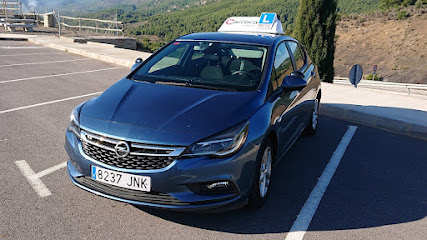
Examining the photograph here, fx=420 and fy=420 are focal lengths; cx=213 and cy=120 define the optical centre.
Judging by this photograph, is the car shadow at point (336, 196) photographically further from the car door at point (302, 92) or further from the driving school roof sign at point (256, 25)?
the driving school roof sign at point (256, 25)

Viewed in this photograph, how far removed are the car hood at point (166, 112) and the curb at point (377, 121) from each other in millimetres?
3975

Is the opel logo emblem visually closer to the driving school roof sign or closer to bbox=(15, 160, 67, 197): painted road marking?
bbox=(15, 160, 67, 197): painted road marking

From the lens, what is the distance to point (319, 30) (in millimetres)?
16031

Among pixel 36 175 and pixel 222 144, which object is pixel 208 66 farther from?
pixel 36 175

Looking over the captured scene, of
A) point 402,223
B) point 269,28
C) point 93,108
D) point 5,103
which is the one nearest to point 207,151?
point 93,108

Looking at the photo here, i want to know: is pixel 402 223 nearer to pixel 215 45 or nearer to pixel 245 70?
pixel 245 70

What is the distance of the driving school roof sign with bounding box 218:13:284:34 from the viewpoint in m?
9.98

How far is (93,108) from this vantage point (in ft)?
12.3

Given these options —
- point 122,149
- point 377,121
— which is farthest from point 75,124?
point 377,121

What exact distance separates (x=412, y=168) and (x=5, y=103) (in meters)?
6.74

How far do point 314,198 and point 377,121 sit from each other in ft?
12.1

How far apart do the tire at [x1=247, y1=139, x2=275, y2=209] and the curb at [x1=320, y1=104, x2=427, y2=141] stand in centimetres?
377

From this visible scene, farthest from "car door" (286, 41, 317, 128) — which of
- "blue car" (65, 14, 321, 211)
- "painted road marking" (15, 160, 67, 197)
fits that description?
"painted road marking" (15, 160, 67, 197)

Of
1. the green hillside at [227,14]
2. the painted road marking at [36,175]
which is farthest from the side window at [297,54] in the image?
the green hillside at [227,14]
